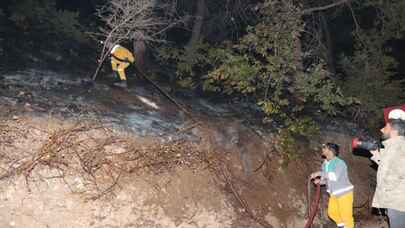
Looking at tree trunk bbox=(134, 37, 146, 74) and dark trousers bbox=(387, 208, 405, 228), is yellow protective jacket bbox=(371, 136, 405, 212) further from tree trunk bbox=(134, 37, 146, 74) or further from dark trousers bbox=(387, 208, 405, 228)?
tree trunk bbox=(134, 37, 146, 74)

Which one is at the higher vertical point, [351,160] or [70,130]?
[70,130]

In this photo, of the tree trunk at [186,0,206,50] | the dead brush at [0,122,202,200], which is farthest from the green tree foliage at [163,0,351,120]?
the dead brush at [0,122,202,200]

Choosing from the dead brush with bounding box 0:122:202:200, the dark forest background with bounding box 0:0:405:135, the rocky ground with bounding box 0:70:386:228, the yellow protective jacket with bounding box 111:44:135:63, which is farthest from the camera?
the dark forest background with bounding box 0:0:405:135

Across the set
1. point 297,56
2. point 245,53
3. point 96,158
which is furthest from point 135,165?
point 245,53

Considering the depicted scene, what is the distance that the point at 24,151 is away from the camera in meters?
5.64

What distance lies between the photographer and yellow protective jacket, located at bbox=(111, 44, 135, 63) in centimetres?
826

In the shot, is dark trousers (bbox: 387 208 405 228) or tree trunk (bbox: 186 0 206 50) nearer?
dark trousers (bbox: 387 208 405 228)

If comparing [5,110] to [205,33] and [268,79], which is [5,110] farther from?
[205,33]

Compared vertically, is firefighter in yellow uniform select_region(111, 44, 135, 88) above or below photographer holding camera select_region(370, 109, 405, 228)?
above

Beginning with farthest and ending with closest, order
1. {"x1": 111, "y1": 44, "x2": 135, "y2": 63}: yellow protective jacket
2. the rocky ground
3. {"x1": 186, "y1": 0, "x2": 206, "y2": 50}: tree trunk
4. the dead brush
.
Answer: {"x1": 186, "y1": 0, "x2": 206, "y2": 50}: tree trunk
{"x1": 111, "y1": 44, "x2": 135, "y2": 63}: yellow protective jacket
the dead brush
the rocky ground

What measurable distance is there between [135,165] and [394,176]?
3568mm

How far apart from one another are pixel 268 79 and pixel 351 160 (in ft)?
7.84

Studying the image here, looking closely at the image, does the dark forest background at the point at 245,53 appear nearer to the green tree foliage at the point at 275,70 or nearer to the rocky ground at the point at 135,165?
the green tree foliage at the point at 275,70

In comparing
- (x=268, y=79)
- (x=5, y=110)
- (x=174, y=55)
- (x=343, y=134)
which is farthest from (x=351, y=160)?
(x=5, y=110)
